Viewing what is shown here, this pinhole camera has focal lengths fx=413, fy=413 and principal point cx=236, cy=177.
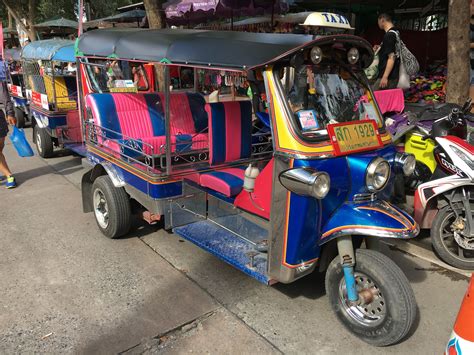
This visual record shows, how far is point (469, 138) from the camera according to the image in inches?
175

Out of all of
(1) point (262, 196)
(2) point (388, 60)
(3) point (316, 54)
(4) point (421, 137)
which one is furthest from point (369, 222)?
(2) point (388, 60)

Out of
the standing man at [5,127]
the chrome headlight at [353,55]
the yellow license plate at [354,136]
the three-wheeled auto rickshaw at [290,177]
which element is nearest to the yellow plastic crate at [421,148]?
the three-wheeled auto rickshaw at [290,177]

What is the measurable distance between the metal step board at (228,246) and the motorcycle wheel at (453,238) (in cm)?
180

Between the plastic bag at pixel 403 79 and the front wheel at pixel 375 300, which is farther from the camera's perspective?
the plastic bag at pixel 403 79

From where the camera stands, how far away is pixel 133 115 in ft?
16.3

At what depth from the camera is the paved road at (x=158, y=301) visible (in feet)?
9.21

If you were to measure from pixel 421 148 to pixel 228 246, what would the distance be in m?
3.14

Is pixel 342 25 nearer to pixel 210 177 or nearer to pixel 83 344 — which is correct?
pixel 210 177

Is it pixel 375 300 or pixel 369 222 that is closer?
pixel 369 222

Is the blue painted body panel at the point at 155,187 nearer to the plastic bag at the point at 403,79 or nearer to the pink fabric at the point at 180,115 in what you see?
the pink fabric at the point at 180,115

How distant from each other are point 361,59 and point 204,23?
11.5 metres

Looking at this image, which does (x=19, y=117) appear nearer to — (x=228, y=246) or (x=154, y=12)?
(x=154, y=12)

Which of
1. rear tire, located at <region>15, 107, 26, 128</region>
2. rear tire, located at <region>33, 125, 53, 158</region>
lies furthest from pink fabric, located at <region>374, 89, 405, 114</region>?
rear tire, located at <region>15, 107, 26, 128</region>

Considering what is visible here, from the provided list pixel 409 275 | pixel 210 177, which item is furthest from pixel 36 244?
pixel 409 275
